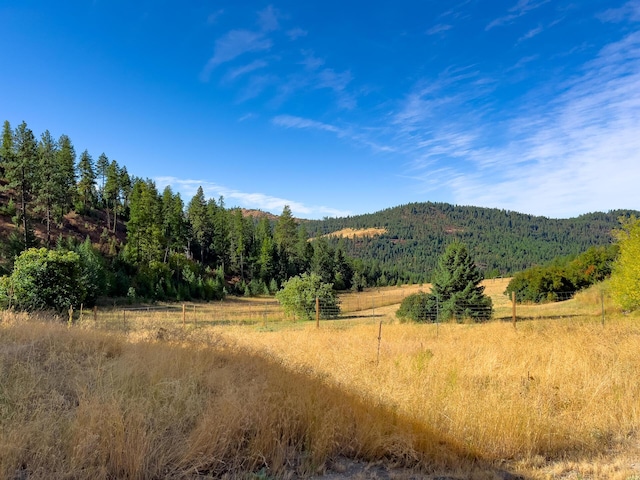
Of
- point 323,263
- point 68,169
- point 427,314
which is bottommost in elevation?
point 427,314

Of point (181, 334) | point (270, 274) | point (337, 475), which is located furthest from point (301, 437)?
point (270, 274)

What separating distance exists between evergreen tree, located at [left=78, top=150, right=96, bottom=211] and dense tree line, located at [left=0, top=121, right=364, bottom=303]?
184 mm

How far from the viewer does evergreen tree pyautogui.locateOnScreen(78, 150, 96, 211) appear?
66438 mm

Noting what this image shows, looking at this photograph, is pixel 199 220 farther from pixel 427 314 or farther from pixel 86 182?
pixel 427 314

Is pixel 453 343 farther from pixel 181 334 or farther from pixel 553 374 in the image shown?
pixel 181 334

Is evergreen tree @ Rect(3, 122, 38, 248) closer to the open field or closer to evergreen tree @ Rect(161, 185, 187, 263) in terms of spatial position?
evergreen tree @ Rect(161, 185, 187, 263)

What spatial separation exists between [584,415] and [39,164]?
176 feet

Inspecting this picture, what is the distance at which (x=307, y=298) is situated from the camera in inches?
1189

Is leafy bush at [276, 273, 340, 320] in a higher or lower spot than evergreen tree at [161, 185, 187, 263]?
lower

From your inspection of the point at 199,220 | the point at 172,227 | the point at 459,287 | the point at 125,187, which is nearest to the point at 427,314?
the point at 459,287

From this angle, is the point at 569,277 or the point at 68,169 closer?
the point at 569,277

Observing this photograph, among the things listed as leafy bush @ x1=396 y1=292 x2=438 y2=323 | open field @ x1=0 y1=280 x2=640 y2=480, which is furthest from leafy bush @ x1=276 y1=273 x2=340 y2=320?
open field @ x1=0 y1=280 x2=640 y2=480

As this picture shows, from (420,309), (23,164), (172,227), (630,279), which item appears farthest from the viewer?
(172,227)

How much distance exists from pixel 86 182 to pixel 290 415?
80.1 metres
